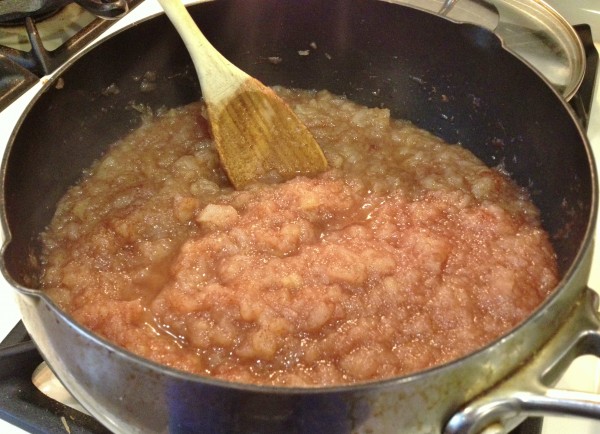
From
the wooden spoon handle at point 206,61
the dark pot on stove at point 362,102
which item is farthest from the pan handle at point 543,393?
the wooden spoon handle at point 206,61

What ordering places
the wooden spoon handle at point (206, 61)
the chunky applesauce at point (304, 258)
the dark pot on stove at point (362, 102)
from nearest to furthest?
the dark pot on stove at point (362, 102) < the chunky applesauce at point (304, 258) < the wooden spoon handle at point (206, 61)

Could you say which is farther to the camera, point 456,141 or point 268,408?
point 456,141

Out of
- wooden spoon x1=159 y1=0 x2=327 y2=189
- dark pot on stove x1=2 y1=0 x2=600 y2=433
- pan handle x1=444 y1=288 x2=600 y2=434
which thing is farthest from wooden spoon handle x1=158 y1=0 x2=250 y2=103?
pan handle x1=444 y1=288 x2=600 y2=434

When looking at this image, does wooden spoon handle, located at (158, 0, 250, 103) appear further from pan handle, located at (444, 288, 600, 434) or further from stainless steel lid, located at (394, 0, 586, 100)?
pan handle, located at (444, 288, 600, 434)

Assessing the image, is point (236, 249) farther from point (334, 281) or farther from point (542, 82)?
point (542, 82)

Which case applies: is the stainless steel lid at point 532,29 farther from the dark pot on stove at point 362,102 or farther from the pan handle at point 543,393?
the pan handle at point 543,393

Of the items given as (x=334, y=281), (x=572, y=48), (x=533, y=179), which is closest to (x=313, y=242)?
(x=334, y=281)
